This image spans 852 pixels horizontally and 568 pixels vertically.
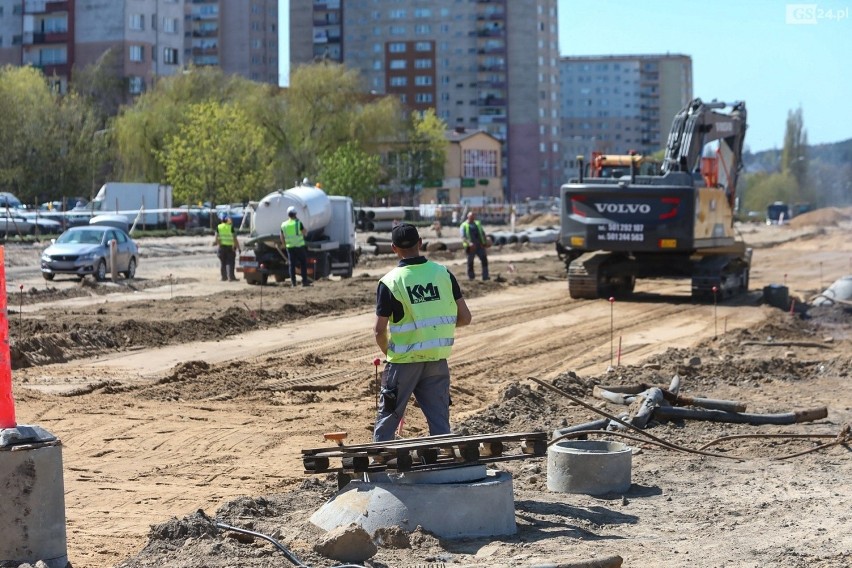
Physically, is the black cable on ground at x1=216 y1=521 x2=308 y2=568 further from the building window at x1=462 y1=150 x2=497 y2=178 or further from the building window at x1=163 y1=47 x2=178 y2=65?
the building window at x1=462 y1=150 x2=497 y2=178

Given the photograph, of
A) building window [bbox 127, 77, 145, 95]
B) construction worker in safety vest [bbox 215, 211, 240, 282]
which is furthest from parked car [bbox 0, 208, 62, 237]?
building window [bbox 127, 77, 145, 95]

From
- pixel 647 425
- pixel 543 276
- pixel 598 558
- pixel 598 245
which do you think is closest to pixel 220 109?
pixel 543 276

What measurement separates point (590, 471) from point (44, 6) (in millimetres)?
101746

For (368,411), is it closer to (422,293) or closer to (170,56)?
(422,293)

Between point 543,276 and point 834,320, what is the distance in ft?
38.0

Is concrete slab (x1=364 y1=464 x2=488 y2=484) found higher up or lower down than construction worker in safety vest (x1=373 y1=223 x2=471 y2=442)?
lower down

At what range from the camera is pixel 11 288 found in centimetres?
2969

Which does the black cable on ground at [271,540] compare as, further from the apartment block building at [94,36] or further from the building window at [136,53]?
the building window at [136,53]

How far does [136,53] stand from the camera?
10150 cm

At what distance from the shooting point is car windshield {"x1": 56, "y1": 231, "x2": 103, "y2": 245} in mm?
31734

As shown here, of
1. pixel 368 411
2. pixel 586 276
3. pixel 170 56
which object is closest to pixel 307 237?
pixel 586 276

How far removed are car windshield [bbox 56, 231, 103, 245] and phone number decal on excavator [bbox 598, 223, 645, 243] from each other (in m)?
12.9

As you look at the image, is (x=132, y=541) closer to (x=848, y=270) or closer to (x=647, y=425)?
(x=647, y=425)

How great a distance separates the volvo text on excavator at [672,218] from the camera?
24750 millimetres
